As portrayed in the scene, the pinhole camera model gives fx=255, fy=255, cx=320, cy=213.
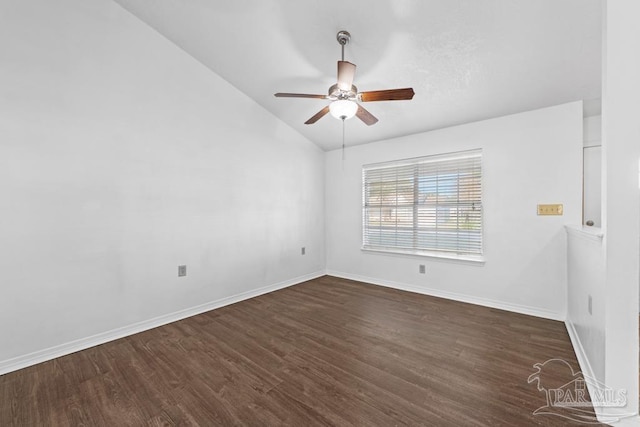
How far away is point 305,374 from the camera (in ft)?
6.34

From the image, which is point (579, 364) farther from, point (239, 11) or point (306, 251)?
point (239, 11)

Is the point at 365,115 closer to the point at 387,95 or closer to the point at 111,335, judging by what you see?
the point at 387,95

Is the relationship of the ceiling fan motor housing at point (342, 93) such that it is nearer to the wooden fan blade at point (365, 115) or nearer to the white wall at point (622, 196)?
the wooden fan blade at point (365, 115)

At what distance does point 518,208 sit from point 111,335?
4.65 m

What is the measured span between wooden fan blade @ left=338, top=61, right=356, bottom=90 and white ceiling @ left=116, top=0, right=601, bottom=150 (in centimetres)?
53

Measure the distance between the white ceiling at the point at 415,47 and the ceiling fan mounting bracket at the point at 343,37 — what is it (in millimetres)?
56

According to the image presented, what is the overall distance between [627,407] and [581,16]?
8.51ft

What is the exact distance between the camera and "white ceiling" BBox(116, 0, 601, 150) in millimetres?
2027

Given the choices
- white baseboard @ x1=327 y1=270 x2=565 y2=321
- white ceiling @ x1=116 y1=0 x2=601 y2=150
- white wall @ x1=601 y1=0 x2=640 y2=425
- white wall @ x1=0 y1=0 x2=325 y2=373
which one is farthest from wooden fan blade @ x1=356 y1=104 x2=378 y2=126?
white baseboard @ x1=327 y1=270 x2=565 y2=321

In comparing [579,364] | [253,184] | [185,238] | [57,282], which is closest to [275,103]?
[253,184]

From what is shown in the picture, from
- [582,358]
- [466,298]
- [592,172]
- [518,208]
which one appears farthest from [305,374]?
[592,172]

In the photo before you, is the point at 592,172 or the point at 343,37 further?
the point at 592,172

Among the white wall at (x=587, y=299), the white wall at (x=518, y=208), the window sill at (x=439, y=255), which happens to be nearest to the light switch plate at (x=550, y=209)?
the white wall at (x=518, y=208)

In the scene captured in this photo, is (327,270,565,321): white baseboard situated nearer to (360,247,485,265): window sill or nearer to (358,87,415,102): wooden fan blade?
(360,247,485,265): window sill
